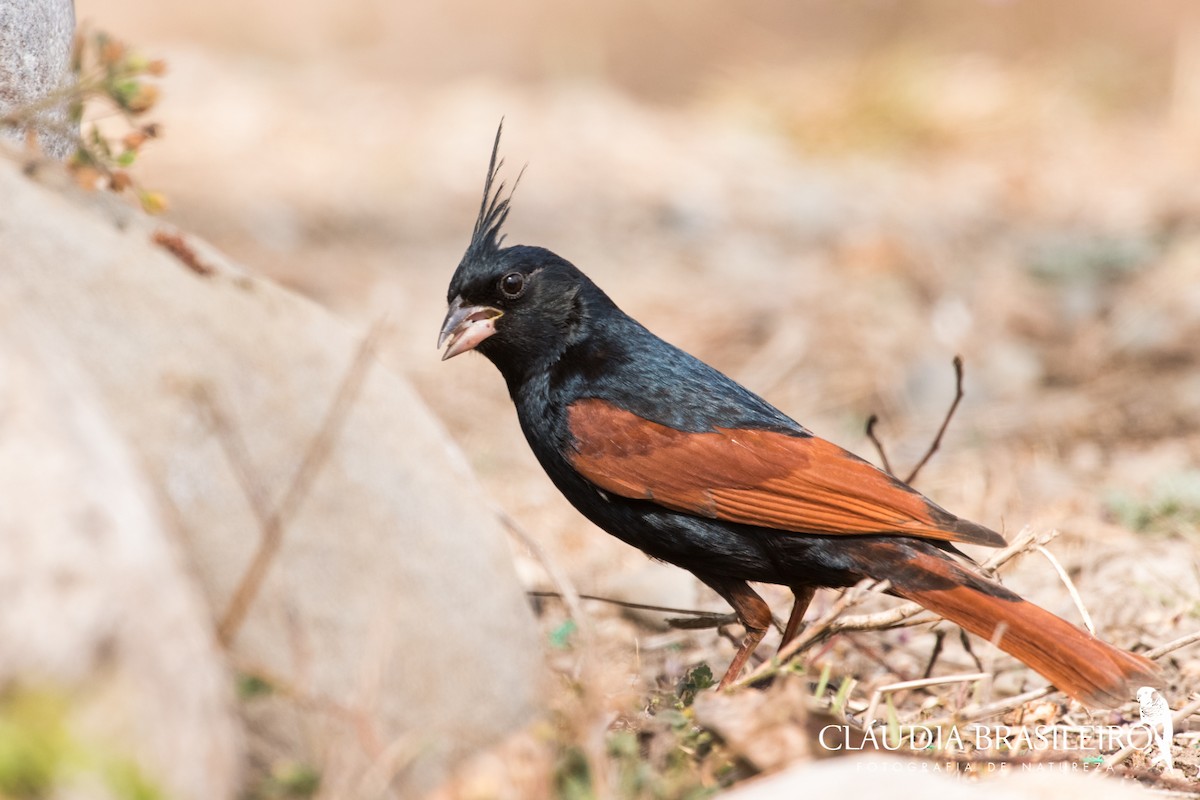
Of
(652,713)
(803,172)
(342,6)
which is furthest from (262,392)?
(342,6)

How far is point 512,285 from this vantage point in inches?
152

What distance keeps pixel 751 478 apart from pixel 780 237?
5420 millimetres

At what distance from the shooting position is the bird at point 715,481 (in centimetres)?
318

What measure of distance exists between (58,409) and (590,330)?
2.15 m

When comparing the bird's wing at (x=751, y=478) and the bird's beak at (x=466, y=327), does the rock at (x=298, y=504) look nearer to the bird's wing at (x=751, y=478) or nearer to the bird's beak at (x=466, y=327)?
the bird's wing at (x=751, y=478)

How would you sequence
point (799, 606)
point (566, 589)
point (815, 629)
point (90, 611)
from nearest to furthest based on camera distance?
1. point (90, 611)
2. point (566, 589)
3. point (815, 629)
4. point (799, 606)

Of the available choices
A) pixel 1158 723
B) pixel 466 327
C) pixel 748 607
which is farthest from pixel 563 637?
pixel 1158 723

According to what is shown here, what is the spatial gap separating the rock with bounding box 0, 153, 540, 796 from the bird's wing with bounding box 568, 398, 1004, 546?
38.3 inches

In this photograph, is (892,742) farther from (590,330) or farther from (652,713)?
(590,330)

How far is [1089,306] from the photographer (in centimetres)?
759

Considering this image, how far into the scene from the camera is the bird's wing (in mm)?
3309

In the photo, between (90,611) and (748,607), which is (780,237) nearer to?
(748,607)

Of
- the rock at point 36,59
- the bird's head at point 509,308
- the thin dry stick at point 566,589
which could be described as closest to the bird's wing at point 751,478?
the bird's head at point 509,308

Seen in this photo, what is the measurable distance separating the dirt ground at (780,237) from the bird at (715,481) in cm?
31
